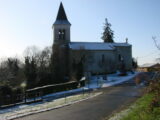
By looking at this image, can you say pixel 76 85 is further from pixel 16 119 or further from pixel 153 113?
pixel 153 113

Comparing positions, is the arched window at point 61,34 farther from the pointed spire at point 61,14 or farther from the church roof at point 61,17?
the pointed spire at point 61,14

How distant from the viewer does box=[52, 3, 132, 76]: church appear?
53.7 meters

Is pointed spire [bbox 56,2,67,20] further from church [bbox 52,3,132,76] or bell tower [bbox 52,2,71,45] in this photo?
bell tower [bbox 52,2,71,45]

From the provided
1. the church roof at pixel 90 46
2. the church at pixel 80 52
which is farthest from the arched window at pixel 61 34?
the church roof at pixel 90 46

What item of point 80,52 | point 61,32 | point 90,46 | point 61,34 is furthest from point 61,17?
point 80,52

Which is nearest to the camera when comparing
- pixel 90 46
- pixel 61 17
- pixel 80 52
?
pixel 80 52

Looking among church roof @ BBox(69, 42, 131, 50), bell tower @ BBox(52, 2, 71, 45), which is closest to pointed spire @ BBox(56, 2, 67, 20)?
bell tower @ BBox(52, 2, 71, 45)

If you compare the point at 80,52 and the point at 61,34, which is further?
the point at 61,34

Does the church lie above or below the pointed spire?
below

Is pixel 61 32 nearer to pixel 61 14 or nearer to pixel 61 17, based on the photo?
pixel 61 17

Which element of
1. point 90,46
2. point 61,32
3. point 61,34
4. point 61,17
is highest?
point 61,17

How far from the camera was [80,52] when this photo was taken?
53.3m

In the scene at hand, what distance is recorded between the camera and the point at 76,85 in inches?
1206

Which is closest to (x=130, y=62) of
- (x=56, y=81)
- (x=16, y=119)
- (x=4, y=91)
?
(x=56, y=81)
